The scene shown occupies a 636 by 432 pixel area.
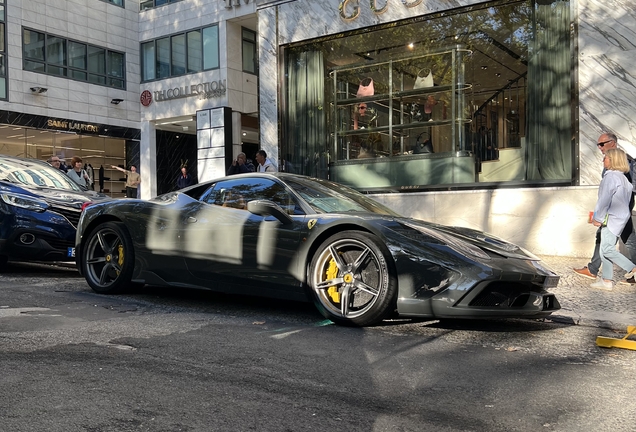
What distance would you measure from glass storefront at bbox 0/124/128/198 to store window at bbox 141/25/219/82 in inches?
132

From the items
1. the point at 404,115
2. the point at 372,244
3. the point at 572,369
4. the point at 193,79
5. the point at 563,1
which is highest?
the point at 193,79

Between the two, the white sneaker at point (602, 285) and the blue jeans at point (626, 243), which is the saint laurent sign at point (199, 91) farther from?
the white sneaker at point (602, 285)

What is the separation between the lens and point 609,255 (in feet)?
23.3

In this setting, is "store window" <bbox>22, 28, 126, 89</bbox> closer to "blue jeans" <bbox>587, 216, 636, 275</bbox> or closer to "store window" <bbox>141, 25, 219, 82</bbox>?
"store window" <bbox>141, 25, 219, 82</bbox>

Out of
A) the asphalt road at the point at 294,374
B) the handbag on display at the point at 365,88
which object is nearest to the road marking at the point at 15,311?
the asphalt road at the point at 294,374

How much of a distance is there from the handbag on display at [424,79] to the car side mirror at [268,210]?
7.58 metres

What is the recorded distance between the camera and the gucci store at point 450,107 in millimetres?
10547

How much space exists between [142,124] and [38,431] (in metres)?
26.5

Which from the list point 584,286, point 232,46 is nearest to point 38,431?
point 584,286

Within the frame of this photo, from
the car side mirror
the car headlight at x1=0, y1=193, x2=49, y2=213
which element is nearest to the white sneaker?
the car side mirror

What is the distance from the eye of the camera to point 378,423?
A: 9.22 feet

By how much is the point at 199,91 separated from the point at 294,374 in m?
22.8

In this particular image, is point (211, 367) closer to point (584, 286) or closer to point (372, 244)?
point (372, 244)

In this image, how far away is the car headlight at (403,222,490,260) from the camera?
4.76 m
